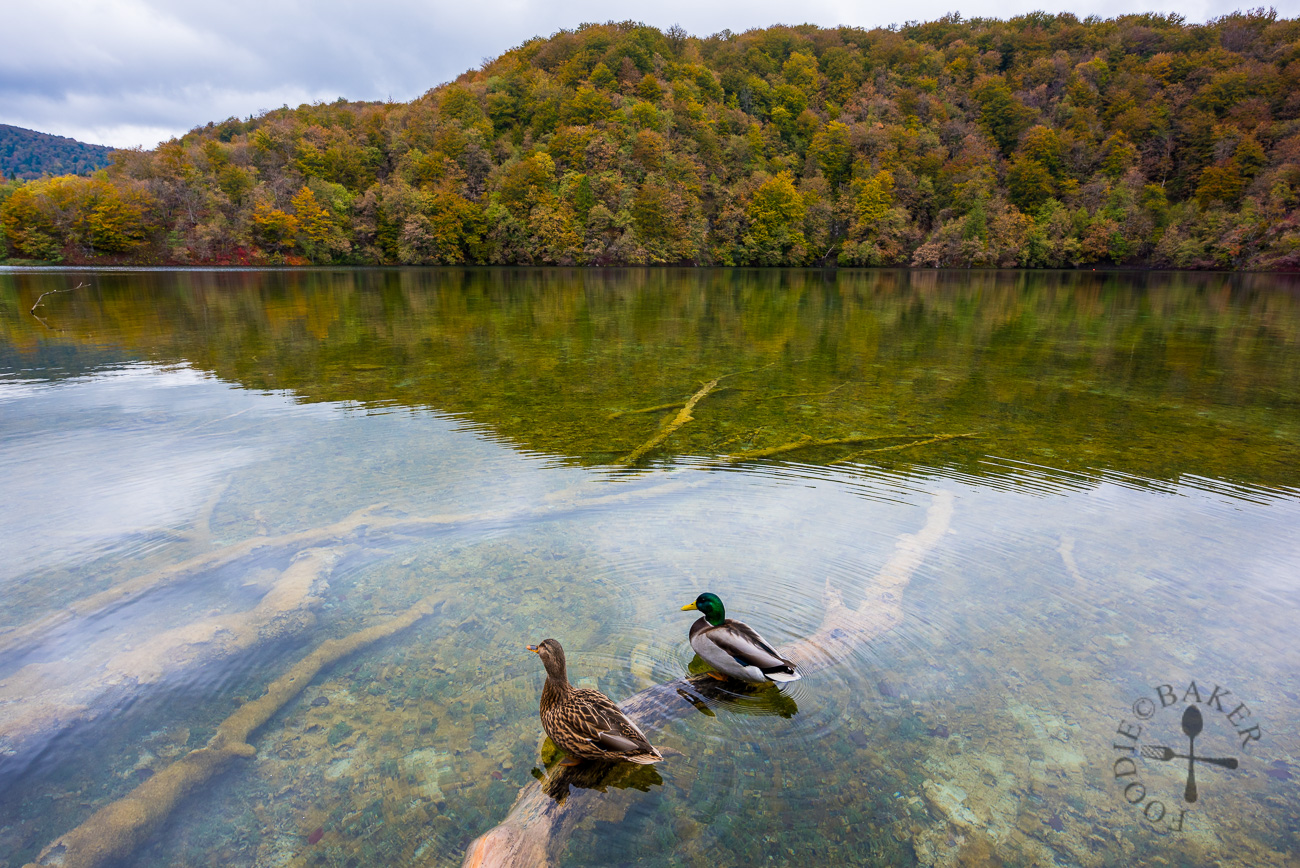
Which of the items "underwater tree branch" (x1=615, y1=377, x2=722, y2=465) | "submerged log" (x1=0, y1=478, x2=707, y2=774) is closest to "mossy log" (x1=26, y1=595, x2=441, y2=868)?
"submerged log" (x1=0, y1=478, x2=707, y2=774)

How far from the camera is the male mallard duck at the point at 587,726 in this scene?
3.44 m

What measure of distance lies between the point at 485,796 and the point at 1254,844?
4.11 m

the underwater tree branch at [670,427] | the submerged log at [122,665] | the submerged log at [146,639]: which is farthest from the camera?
the underwater tree branch at [670,427]

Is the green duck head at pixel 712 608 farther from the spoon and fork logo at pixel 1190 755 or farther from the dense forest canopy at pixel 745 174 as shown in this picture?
the dense forest canopy at pixel 745 174

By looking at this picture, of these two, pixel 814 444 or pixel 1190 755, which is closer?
pixel 1190 755

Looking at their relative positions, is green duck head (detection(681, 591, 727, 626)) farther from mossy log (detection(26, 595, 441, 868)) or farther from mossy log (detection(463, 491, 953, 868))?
mossy log (detection(26, 595, 441, 868))

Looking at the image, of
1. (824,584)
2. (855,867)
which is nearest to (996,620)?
(824,584)

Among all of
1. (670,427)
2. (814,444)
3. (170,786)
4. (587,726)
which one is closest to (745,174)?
(670,427)

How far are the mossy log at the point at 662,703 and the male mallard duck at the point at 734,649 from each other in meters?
0.30

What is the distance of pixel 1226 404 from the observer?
12.5m

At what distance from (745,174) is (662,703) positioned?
4380 inches

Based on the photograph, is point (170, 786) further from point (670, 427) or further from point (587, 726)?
point (670, 427)

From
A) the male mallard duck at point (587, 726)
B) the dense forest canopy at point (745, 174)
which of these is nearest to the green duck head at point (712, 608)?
the male mallard duck at point (587, 726)

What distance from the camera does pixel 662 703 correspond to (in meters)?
4.13
